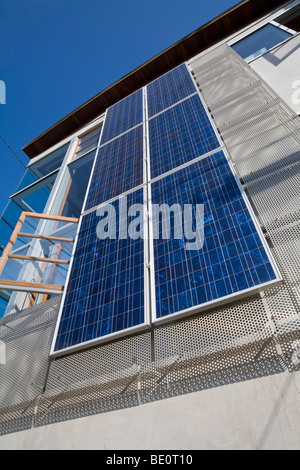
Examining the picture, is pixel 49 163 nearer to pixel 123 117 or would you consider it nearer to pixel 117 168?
pixel 123 117

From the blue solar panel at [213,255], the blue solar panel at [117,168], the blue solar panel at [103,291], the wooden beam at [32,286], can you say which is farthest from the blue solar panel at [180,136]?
the wooden beam at [32,286]

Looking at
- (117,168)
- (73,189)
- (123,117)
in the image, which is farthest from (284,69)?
(73,189)

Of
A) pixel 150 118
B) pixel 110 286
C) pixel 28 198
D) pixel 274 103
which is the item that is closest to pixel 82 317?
pixel 110 286

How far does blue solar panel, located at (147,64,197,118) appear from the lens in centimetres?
1414

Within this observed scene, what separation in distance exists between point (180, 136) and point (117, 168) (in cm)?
271

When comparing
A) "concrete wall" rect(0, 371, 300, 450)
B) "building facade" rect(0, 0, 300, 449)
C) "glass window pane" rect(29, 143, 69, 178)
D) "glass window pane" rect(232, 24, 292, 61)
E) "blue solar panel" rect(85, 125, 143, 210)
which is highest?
"glass window pane" rect(232, 24, 292, 61)

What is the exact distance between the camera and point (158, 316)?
5387mm

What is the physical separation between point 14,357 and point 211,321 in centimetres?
478

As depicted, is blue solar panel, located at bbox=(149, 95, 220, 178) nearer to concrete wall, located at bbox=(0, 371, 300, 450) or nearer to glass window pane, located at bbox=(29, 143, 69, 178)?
concrete wall, located at bbox=(0, 371, 300, 450)

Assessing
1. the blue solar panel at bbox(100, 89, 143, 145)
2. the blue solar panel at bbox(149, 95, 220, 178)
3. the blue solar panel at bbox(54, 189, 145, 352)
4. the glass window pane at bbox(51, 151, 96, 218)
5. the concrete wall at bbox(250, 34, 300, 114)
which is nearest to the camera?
Answer: the blue solar panel at bbox(54, 189, 145, 352)

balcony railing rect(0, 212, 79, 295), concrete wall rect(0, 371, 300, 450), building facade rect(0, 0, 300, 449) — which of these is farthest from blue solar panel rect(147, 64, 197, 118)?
concrete wall rect(0, 371, 300, 450)

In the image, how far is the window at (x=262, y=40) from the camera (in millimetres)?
15781

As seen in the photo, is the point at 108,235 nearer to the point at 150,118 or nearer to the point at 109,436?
the point at 109,436

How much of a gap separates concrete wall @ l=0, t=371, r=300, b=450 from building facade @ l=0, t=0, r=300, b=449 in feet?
0.05
